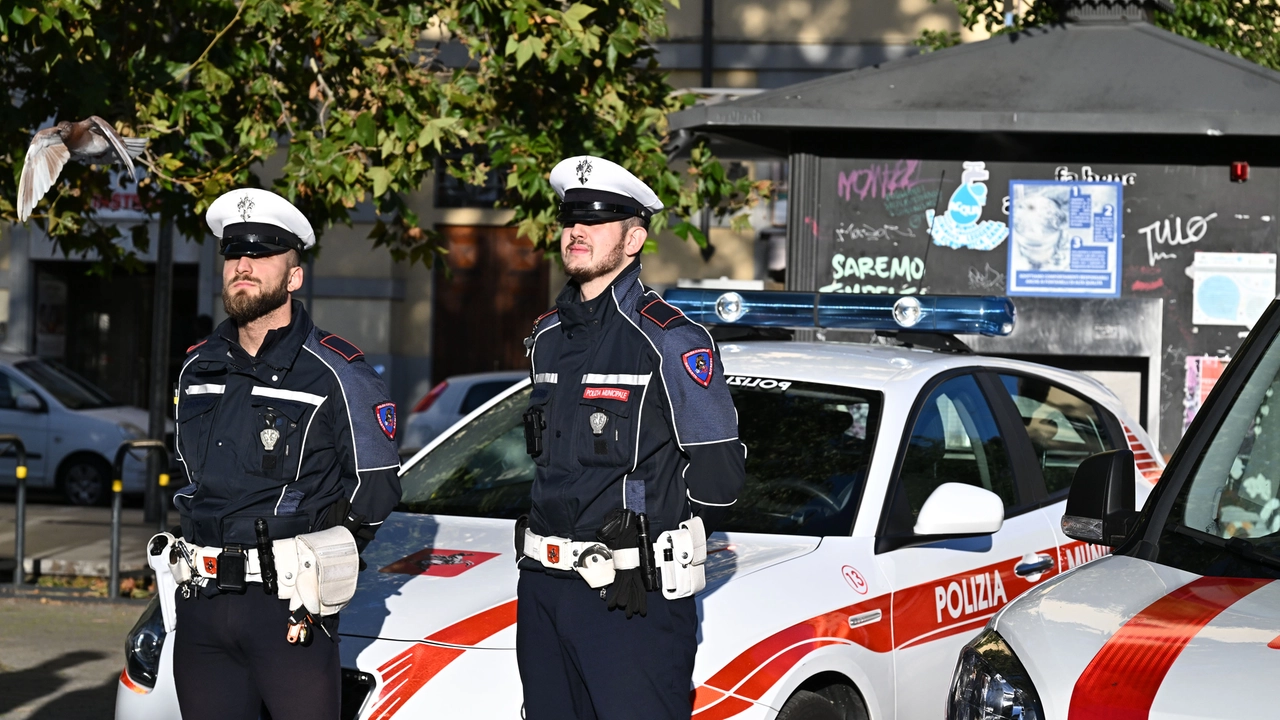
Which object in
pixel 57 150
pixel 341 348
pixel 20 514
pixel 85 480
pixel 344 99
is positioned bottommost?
pixel 85 480

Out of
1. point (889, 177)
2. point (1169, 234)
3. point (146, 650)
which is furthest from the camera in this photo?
point (889, 177)

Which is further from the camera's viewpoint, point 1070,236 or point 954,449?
point 1070,236

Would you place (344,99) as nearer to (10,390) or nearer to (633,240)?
(633,240)

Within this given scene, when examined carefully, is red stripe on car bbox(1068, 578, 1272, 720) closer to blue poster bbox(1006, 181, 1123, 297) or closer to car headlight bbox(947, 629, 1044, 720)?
car headlight bbox(947, 629, 1044, 720)

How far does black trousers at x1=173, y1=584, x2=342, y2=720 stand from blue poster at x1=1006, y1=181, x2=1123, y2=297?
223 inches

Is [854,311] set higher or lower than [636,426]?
higher

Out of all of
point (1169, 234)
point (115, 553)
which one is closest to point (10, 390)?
point (115, 553)

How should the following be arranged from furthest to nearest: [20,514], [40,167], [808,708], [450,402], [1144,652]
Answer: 1. [450,402]
2. [20,514]
3. [40,167]
4. [808,708]
5. [1144,652]

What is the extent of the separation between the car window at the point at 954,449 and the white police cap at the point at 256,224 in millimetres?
1944

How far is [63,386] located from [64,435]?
0.76 metres

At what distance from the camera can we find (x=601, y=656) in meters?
3.36

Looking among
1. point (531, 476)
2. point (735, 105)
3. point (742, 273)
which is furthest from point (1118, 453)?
point (742, 273)

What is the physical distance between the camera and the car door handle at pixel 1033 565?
488 centimetres

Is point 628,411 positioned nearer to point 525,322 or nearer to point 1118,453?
point 1118,453
